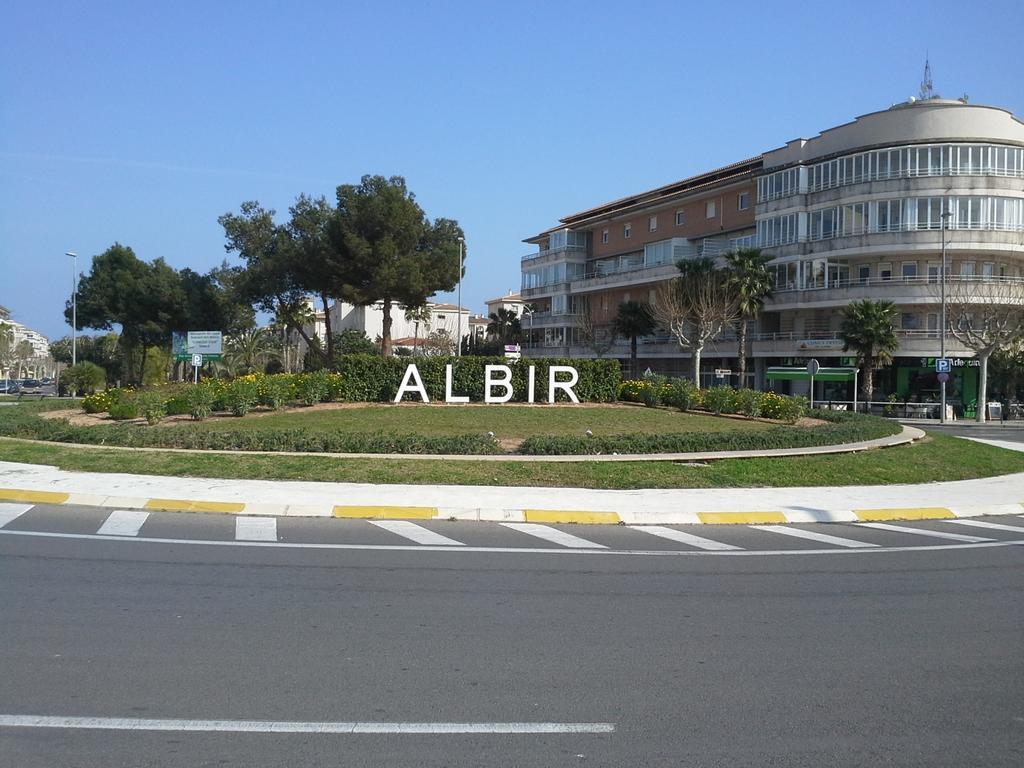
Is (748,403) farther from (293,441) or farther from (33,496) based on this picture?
(33,496)

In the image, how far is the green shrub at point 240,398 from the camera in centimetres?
2516

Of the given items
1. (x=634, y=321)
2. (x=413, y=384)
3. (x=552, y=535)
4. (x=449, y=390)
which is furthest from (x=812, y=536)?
(x=634, y=321)

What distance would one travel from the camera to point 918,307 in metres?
52.3

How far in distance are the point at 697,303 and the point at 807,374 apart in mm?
8755

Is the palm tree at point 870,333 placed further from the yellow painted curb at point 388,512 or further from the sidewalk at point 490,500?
the yellow painted curb at point 388,512

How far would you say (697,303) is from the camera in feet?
175

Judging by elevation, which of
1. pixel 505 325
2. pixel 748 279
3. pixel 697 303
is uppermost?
pixel 748 279

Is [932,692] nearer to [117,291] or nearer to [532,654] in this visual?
[532,654]

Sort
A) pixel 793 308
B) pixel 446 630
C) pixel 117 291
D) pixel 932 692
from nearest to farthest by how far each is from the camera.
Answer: pixel 932 692 < pixel 446 630 < pixel 793 308 < pixel 117 291

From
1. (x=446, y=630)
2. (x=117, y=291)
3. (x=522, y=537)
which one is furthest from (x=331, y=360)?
(x=446, y=630)

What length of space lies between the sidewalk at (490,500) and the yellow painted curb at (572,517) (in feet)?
0.05

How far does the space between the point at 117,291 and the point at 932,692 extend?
215 feet

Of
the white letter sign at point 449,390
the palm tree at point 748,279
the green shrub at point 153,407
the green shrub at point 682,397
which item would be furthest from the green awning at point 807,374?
the green shrub at point 153,407

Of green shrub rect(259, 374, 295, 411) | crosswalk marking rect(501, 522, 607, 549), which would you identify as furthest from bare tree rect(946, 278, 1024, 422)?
crosswalk marking rect(501, 522, 607, 549)
